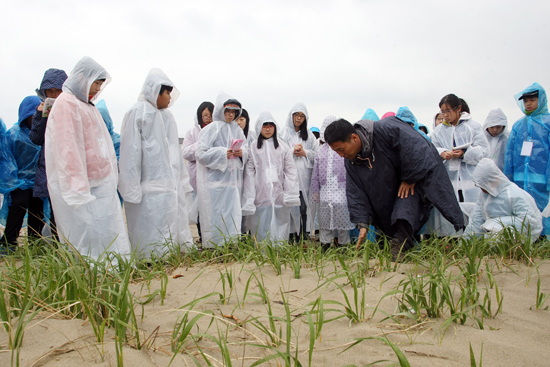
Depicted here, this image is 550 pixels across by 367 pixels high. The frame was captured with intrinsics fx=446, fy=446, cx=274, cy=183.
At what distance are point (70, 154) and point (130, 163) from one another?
29.7 inches

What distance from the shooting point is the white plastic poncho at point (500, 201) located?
3.87 metres

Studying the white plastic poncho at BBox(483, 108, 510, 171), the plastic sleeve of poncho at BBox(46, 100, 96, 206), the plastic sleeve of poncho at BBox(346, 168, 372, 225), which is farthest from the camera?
the white plastic poncho at BBox(483, 108, 510, 171)

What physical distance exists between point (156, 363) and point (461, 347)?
3.81 feet

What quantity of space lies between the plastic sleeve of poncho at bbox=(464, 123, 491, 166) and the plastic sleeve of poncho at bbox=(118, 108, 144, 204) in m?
3.75

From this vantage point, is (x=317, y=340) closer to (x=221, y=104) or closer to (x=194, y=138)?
(x=221, y=104)

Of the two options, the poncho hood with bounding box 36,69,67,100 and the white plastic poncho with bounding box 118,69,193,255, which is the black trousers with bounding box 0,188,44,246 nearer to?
the poncho hood with bounding box 36,69,67,100

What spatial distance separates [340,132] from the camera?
3.50 m

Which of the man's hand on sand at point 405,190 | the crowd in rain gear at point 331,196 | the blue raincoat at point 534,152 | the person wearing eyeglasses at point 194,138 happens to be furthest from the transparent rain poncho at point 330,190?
the blue raincoat at point 534,152

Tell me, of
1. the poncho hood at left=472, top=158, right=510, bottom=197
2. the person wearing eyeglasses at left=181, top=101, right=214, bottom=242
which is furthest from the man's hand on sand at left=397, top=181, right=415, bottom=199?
the person wearing eyeglasses at left=181, top=101, right=214, bottom=242

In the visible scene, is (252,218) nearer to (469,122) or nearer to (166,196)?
(166,196)

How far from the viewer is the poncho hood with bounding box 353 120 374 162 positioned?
143 inches

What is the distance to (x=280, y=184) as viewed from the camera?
216 inches

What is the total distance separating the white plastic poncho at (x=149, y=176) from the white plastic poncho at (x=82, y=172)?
1.30 feet

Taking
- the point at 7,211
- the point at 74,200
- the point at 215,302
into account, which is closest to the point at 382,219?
the point at 215,302
